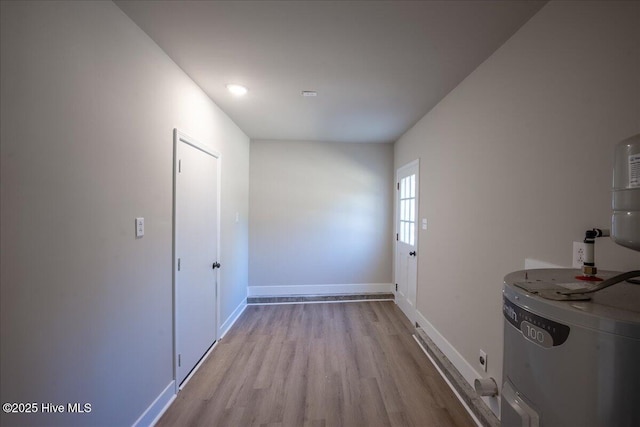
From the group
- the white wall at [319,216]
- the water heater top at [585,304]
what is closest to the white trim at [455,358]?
the water heater top at [585,304]

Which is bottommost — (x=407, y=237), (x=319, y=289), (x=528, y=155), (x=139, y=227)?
(x=319, y=289)

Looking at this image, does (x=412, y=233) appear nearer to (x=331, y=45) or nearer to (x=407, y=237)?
(x=407, y=237)

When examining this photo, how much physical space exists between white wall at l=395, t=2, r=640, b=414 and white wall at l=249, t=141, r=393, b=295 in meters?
1.57

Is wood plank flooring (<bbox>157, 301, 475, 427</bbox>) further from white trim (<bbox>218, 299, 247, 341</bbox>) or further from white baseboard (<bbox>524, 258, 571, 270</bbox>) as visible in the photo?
white baseboard (<bbox>524, 258, 571, 270</bbox>)

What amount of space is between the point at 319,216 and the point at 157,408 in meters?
2.83

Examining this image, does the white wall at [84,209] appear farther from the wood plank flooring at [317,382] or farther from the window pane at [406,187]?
the window pane at [406,187]

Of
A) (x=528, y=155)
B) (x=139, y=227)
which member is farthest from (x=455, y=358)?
(x=139, y=227)

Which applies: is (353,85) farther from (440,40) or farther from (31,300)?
(31,300)

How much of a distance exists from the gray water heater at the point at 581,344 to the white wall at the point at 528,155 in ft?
Result: 1.66

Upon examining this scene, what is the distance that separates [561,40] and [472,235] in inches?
48.5

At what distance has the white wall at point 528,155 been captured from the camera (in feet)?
3.34

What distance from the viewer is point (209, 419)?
66.2 inches

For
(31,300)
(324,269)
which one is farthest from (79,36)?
(324,269)

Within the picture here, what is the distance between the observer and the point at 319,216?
3.96 meters
